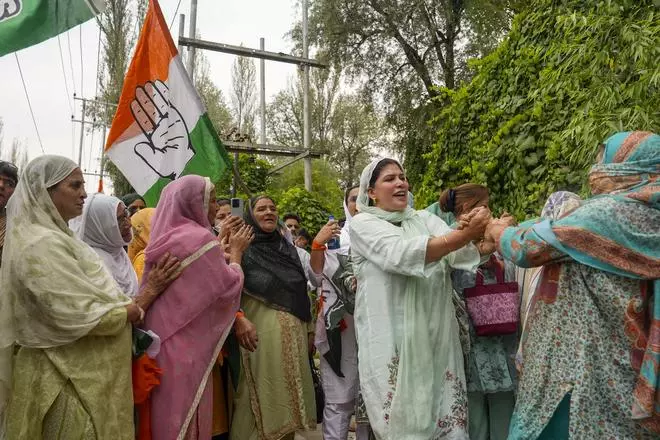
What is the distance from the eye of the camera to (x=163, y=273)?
8.28 feet

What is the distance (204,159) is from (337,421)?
6.83 ft

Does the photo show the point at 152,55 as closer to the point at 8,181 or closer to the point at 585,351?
the point at 8,181

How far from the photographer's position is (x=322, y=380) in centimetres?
372

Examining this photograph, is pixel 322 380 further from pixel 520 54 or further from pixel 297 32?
pixel 297 32

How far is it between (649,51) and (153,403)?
10.6 ft

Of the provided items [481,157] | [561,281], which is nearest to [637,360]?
[561,281]

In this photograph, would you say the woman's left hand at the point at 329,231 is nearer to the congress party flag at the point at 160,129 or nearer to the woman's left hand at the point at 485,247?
the woman's left hand at the point at 485,247

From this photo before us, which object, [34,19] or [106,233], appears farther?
[34,19]

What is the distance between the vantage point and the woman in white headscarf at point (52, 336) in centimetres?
207

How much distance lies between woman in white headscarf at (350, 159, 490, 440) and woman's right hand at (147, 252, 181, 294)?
2.72 feet

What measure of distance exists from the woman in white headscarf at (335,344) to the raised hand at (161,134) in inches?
52.5

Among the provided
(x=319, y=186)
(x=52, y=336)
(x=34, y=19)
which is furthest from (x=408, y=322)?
(x=319, y=186)

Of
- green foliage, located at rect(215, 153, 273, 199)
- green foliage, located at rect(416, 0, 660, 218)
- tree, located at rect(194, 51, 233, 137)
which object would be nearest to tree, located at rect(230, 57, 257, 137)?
tree, located at rect(194, 51, 233, 137)

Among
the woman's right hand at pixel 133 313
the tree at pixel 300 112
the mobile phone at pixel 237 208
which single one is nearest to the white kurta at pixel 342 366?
the mobile phone at pixel 237 208
